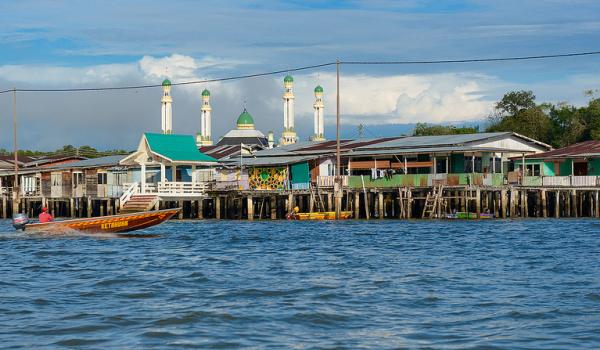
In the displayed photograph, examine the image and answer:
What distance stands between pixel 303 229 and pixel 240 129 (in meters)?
68.7

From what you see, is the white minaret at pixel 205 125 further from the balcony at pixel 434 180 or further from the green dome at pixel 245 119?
the balcony at pixel 434 180

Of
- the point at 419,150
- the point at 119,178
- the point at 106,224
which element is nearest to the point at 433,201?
the point at 419,150

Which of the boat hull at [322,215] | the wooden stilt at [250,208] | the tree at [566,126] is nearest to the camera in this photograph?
the boat hull at [322,215]

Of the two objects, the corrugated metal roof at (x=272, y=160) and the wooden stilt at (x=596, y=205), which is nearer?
the wooden stilt at (x=596, y=205)

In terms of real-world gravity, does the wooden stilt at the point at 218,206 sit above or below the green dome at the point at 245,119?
below

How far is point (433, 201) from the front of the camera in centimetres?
5250

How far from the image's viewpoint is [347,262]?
27641 millimetres

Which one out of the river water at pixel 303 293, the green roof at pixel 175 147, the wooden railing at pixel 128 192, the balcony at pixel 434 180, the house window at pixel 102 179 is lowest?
the river water at pixel 303 293

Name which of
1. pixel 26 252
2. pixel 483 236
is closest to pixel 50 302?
pixel 26 252

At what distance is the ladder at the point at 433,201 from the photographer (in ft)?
168

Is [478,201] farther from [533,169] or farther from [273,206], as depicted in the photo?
[273,206]

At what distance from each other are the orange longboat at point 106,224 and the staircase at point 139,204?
526 inches

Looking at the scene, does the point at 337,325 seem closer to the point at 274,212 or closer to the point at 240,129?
the point at 274,212

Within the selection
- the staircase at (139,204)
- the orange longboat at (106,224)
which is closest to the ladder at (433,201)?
the staircase at (139,204)
